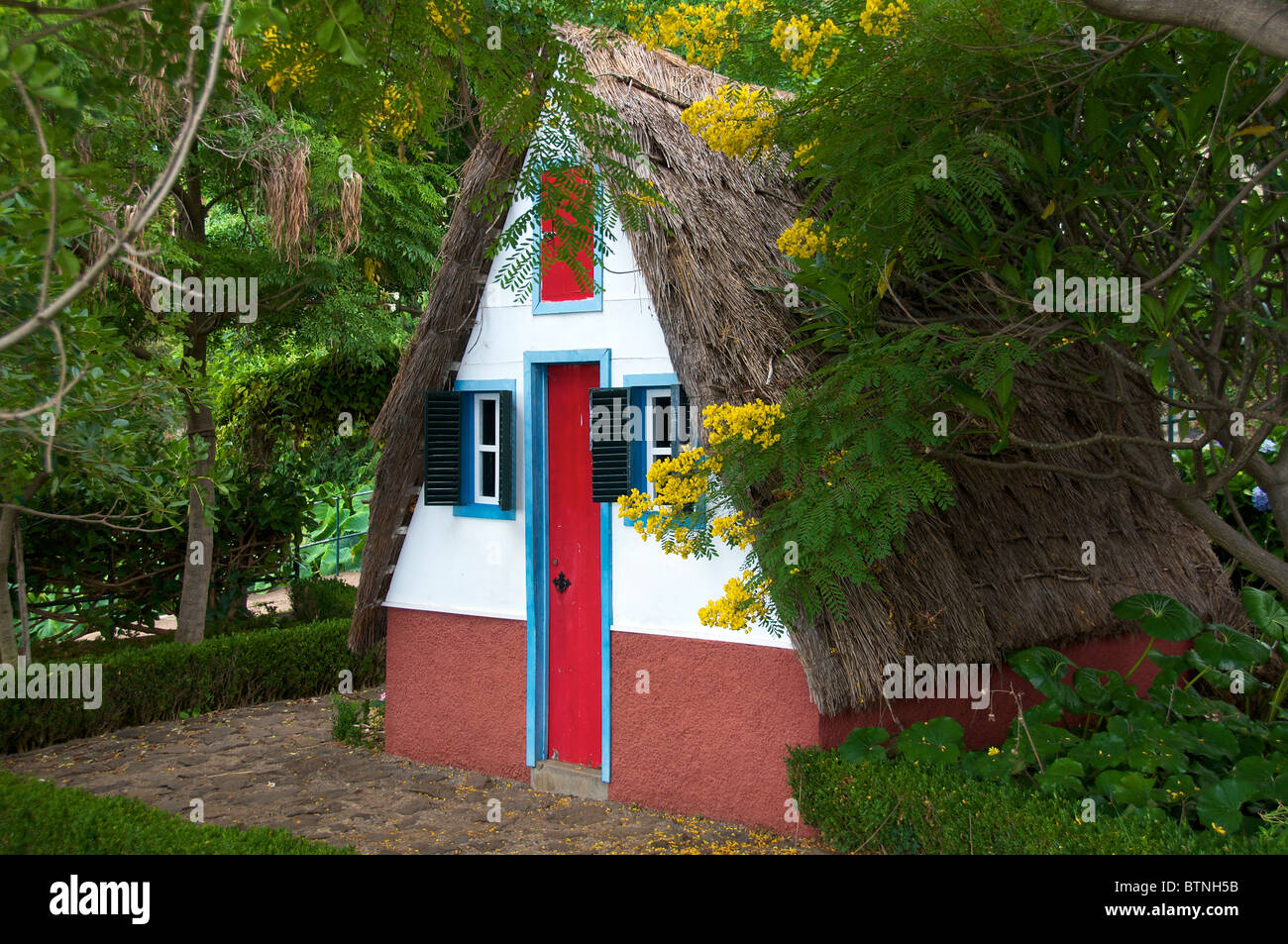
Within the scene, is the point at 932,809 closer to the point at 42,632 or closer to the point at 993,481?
the point at 993,481

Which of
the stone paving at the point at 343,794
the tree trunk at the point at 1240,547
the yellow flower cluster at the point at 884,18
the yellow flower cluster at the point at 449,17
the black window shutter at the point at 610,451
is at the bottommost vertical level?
the stone paving at the point at 343,794

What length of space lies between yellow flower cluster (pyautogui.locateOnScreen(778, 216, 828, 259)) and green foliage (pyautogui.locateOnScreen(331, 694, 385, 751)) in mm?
5771

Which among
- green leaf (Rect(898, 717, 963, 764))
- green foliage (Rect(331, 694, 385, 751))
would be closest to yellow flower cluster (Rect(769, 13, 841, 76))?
green leaf (Rect(898, 717, 963, 764))

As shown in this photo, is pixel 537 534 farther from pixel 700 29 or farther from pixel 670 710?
pixel 700 29

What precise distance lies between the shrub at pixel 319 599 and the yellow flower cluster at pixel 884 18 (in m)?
9.47

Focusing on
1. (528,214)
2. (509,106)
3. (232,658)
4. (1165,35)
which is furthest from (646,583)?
(232,658)

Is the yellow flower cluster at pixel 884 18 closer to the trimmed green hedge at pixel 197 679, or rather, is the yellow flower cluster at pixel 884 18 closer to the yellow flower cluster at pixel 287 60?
the yellow flower cluster at pixel 287 60

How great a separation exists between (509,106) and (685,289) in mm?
2070

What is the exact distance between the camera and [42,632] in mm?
13492

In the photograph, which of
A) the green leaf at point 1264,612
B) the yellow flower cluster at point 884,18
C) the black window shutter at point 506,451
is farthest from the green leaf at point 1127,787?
the black window shutter at point 506,451

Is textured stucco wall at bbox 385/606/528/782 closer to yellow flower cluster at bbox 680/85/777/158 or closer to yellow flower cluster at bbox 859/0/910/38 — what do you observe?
yellow flower cluster at bbox 680/85/777/158

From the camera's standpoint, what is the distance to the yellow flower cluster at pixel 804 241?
587 centimetres

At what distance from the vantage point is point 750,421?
537 centimetres

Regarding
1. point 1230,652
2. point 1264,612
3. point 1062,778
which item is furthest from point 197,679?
point 1264,612
